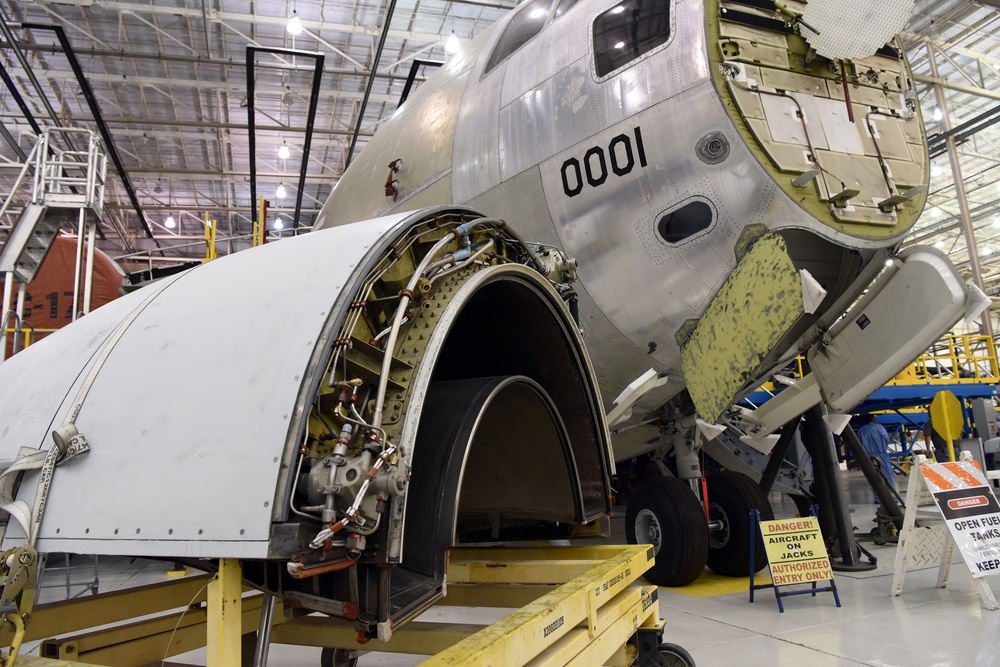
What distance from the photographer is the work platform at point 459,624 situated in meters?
1.89

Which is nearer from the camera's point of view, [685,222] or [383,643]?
[383,643]

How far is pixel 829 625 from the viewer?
4.66m

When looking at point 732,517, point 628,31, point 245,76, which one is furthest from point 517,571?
point 245,76

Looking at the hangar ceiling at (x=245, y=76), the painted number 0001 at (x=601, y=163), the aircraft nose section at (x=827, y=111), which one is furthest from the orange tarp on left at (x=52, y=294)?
the aircraft nose section at (x=827, y=111)

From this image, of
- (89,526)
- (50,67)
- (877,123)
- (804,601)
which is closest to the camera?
(89,526)

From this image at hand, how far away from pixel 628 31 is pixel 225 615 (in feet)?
14.4

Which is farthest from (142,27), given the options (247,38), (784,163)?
(784,163)

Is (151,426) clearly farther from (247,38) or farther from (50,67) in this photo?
(50,67)

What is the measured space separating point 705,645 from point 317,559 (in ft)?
11.2

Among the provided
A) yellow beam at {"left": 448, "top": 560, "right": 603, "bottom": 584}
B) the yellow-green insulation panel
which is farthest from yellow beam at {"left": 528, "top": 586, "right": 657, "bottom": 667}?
the yellow-green insulation panel

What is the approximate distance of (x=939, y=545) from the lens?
5.65 m

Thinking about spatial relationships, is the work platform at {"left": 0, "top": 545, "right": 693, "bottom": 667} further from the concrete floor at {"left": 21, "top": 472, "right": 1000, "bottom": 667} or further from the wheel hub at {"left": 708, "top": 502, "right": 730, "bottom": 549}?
the wheel hub at {"left": 708, "top": 502, "right": 730, "bottom": 549}

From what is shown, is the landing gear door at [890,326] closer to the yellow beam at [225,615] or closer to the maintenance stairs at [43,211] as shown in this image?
the yellow beam at [225,615]

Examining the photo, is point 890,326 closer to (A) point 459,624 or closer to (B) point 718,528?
(B) point 718,528
